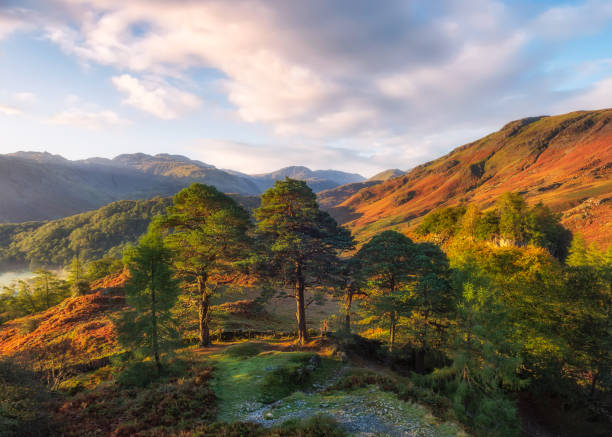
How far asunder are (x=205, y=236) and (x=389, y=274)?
55.1 ft

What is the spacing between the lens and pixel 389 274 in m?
24.9

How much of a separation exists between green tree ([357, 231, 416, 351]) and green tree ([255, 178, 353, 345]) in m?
2.93

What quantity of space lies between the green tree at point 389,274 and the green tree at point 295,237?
2931 millimetres

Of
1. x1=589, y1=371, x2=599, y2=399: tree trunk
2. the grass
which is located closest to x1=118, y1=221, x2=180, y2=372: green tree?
the grass

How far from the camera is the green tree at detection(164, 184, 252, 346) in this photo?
71.4 ft

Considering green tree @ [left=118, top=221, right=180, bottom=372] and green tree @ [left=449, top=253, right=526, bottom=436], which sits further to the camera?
green tree @ [left=118, top=221, right=180, bottom=372]

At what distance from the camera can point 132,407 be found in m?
13.7

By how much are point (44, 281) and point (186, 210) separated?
59.2 meters

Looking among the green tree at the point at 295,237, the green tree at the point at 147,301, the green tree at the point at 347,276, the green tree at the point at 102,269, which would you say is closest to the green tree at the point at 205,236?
the green tree at the point at 295,237

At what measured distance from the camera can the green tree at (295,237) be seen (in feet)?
74.4

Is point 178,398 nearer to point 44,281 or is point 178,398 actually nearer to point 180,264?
point 180,264

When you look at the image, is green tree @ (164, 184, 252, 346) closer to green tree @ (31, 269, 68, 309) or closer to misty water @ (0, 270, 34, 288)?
green tree @ (31, 269, 68, 309)

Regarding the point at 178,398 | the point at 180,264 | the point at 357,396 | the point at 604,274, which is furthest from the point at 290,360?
the point at 604,274

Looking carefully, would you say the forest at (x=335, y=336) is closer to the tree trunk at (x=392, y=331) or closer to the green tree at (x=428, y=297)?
the green tree at (x=428, y=297)
